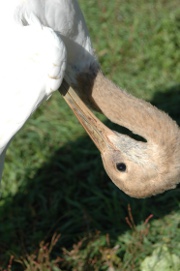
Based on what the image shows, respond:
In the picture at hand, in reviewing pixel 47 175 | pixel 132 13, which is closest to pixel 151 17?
pixel 132 13

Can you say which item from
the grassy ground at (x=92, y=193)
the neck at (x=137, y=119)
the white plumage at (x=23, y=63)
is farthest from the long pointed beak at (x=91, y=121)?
the grassy ground at (x=92, y=193)

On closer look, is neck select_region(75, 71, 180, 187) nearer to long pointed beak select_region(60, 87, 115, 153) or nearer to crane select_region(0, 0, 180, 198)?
crane select_region(0, 0, 180, 198)

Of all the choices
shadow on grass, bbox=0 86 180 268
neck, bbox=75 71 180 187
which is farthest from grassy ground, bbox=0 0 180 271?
neck, bbox=75 71 180 187

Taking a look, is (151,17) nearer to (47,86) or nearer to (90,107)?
(90,107)

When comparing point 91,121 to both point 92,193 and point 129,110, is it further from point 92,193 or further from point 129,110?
point 92,193

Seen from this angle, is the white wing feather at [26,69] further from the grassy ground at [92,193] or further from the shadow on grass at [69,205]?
the shadow on grass at [69,205]

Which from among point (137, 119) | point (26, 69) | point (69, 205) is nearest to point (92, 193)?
point (69, 205)
